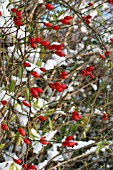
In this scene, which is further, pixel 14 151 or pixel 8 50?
pixel 14 151

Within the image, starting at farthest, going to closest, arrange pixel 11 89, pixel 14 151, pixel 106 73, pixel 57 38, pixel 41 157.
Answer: pixel 106 73
pixel 57 38
pixel 41 157
pixel 14 151
pixel 11 89

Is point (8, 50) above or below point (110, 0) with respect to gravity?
below

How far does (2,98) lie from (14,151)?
2.70ft

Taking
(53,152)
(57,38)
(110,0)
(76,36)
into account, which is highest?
(76,36)

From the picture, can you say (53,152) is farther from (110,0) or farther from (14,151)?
(110,0)

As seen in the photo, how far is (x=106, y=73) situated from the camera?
3037mm

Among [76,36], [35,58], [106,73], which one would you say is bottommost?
[35,58]

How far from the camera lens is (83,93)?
3.28 m

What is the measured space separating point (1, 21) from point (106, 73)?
1.62 m

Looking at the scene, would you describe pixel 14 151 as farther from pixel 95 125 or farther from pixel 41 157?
pixel 95 125

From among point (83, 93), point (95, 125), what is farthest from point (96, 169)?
point (83, 93)

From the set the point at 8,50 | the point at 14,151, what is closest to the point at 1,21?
the point at 8,50

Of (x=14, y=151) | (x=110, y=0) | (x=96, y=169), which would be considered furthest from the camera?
(x=96, y=169)

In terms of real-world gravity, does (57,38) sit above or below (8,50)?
A: above
